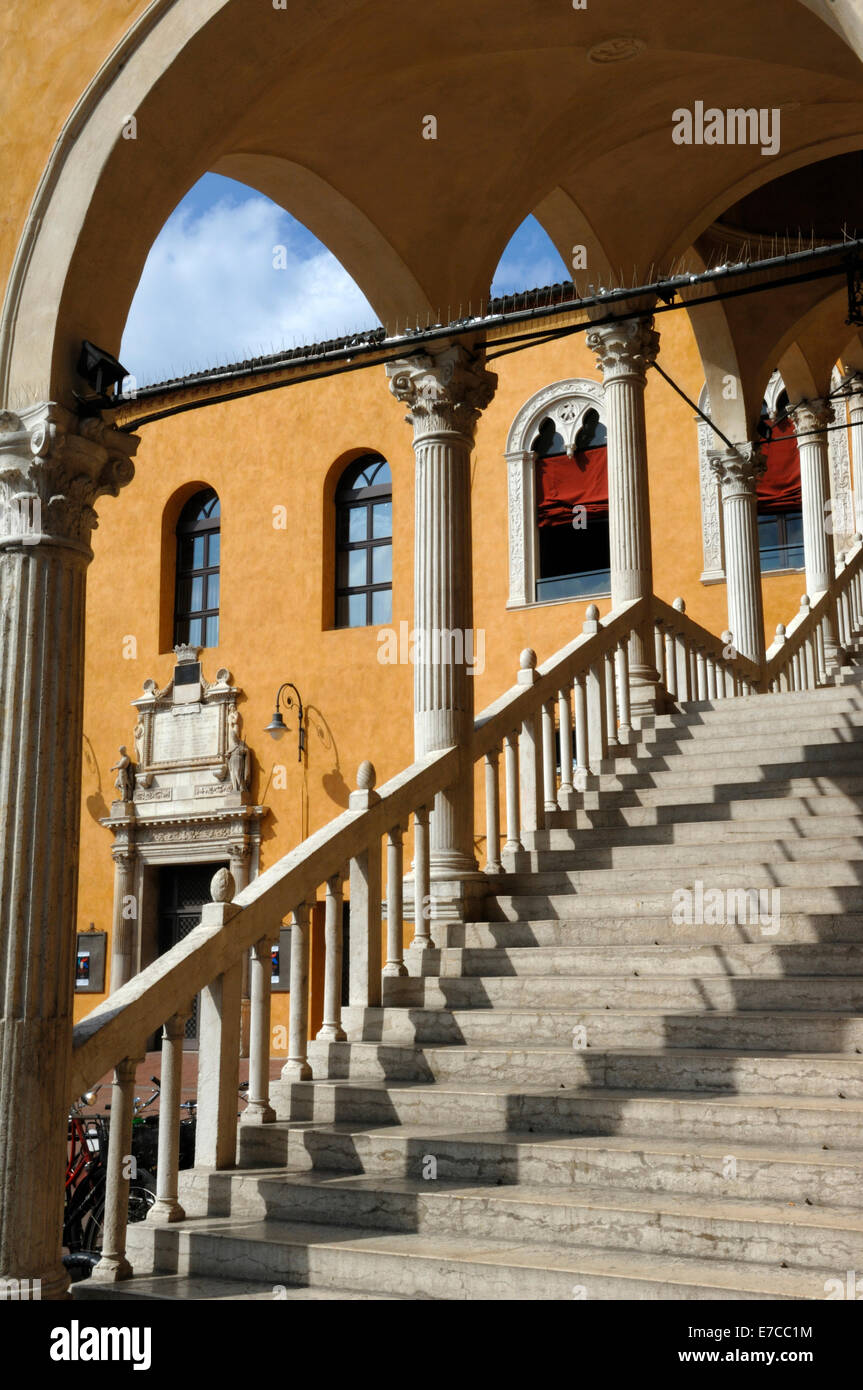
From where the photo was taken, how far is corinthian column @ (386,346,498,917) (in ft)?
25.2

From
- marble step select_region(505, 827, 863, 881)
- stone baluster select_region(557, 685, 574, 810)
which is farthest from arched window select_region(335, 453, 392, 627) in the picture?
marble step select_region(505, 827, 863, 881)

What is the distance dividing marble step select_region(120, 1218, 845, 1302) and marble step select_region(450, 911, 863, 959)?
191 centimetres

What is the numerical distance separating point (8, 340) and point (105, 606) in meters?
15.9

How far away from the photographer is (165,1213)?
5211 millimetres

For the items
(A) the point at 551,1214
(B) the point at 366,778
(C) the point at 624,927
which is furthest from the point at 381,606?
(A) the point at 551,1214

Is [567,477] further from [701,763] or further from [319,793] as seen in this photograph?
[701,763]

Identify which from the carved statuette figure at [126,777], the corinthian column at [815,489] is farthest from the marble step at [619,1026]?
the carved statuette figure at [126,777]

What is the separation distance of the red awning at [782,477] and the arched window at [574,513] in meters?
2.07

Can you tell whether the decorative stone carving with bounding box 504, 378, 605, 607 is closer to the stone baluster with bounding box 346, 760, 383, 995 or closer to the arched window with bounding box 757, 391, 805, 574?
the arched window with bounding box 757, 391, 805, 574

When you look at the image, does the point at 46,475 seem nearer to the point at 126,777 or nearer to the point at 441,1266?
the point at 441,1266

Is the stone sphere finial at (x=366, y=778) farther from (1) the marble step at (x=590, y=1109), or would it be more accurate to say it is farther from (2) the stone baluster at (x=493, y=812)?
(1) the marble step at (x=590, y=1109)

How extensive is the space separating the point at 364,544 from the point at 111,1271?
14.9m

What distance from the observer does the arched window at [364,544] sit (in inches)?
746

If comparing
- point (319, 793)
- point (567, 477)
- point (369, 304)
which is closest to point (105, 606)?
point (319, 793)
